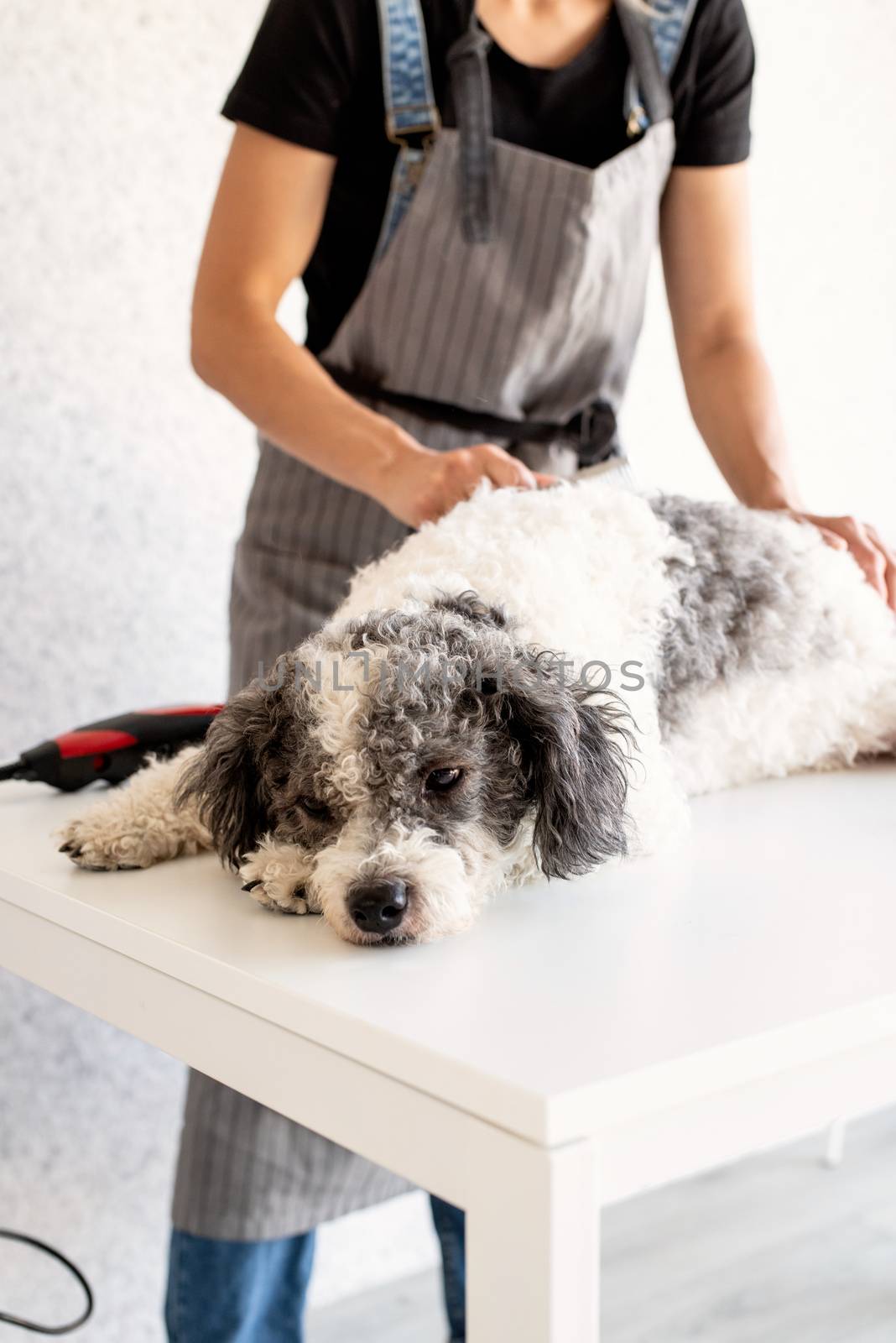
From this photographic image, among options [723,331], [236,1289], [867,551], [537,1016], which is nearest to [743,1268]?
[236,1289]

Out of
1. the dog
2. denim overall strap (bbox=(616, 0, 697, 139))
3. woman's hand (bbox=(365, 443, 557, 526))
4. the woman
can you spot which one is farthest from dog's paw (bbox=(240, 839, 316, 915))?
denim overall strap (bbox=(616, 0, 697, 139))

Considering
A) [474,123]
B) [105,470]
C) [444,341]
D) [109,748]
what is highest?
[474,123]

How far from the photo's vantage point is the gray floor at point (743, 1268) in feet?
7.17

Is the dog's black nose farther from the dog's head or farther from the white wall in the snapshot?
the white wall

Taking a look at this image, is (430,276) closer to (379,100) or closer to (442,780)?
(379,100)

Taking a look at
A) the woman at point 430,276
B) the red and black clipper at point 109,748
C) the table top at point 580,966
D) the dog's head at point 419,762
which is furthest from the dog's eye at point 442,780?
the woman at point 430,276

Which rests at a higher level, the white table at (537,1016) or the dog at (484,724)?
the dog at (484,724)

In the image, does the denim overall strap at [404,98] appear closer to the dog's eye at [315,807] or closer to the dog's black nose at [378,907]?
the dog's eye at [315,807]

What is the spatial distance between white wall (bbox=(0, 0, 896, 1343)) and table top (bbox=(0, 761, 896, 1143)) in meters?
1.01

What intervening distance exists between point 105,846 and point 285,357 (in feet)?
2.15

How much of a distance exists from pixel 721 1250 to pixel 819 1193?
0.33 m

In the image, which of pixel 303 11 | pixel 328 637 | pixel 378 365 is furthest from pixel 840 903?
pixel 303 11

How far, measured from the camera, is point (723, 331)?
171cm

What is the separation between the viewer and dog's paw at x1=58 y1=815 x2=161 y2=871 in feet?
3.33
